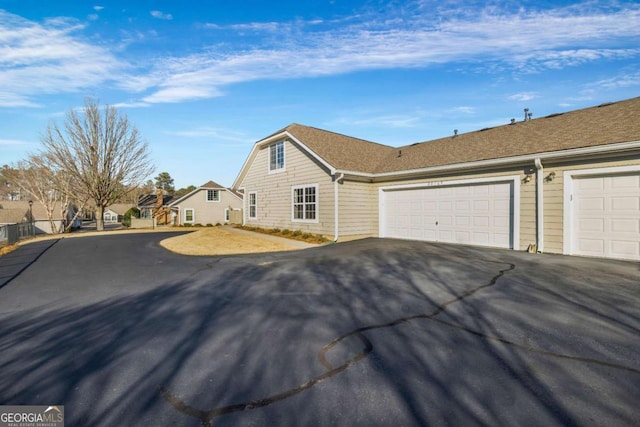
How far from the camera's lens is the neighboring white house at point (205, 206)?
35812 millimetres

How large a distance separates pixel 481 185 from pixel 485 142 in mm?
2767

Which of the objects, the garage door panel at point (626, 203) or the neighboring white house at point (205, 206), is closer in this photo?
the garage door panel at point (626, 203)

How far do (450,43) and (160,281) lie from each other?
13.2 metres

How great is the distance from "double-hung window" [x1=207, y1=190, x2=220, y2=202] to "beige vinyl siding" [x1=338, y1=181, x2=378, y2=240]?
26.9 meters

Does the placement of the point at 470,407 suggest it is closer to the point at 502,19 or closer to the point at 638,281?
the point at 638,281

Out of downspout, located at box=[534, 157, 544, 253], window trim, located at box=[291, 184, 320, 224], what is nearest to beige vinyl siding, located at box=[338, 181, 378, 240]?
window trim, located at box=[291, 184, 320, 224]

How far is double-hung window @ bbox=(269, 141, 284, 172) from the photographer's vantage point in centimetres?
1756

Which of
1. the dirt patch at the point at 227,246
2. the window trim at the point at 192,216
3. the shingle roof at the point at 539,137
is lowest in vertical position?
the dirt patch at the point at 227,246

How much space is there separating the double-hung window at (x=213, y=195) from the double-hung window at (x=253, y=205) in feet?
60.9

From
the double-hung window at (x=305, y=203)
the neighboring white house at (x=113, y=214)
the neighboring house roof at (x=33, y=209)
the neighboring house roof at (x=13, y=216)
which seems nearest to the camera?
the double-hung window at (x=305, y=203)

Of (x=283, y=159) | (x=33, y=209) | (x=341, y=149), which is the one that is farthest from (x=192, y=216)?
(x=33, y=209)

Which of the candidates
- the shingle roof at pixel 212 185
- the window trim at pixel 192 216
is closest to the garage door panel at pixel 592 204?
the shingle roof at pixel 212 185

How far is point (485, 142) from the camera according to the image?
13.0 meters

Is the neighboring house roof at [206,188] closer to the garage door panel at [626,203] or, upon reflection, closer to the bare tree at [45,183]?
the bare tree at [45,183]
